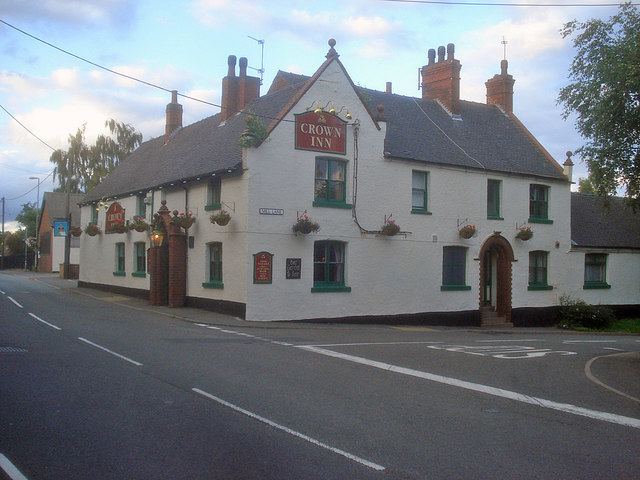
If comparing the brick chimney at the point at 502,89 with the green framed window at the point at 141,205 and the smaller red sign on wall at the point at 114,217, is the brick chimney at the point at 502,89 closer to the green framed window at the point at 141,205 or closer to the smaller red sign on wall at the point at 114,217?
the green framed window at the point at 141,205

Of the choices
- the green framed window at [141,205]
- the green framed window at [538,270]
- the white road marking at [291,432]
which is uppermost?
the green framed window at [141,205]

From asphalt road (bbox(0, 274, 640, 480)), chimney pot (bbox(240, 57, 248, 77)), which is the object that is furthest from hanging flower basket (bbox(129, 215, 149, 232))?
asphalt road (bbox(0, 274, 640, 480))

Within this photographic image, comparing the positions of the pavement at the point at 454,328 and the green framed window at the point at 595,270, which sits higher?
the green framed window at the point at 595,270

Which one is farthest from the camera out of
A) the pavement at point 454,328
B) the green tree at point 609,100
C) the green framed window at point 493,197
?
the green framed window at point 493,197

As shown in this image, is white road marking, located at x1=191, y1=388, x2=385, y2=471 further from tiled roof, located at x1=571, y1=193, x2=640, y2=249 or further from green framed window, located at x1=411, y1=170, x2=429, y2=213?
tiled roof, located at x1=571, y1=193, x2=640, y2=249

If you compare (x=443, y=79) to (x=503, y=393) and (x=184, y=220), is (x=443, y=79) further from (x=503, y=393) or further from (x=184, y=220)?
(x=503, y=393)

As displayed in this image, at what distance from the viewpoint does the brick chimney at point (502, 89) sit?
109 ft

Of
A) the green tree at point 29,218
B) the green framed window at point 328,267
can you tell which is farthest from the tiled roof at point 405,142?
the green tree at point 29,218

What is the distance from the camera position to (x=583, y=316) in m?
29.3

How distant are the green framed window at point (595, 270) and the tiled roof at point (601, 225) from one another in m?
0.62

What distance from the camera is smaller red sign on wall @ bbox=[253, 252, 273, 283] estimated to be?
2142 cm

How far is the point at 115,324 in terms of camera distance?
18.9 metres

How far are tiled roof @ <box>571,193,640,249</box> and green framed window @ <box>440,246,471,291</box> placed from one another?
23.2 ft

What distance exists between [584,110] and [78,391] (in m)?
18.6
